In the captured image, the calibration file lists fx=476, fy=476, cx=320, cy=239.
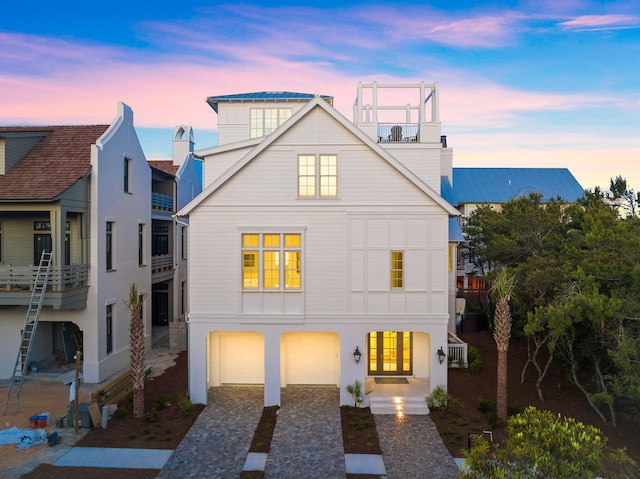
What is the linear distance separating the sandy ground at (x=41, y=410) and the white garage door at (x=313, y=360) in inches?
241

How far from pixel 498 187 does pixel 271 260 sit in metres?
33.3

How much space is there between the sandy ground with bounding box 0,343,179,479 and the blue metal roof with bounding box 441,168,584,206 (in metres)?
30.7

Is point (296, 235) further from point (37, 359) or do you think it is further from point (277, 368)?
point (37, 359)

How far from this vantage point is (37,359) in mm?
20281

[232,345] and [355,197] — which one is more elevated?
[355,197]

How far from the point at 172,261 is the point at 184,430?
15.3 m

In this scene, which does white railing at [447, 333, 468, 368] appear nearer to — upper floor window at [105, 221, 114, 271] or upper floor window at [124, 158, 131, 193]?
upper floor window at [105, 221, 114, 271]

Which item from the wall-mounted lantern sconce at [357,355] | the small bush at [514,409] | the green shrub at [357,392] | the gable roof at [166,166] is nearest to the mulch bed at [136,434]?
the green shrub at [357,392]

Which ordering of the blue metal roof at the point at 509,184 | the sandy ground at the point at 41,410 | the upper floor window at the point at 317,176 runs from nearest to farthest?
the sandy ground at the point at 41,410, the upper floor window at the point at 317,176, the blue metal roof at the point at 509,184

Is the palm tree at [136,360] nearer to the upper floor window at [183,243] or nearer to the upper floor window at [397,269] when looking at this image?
the upper floor window at [397,269]

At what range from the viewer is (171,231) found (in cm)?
2877

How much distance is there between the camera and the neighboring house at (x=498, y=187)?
42.8m

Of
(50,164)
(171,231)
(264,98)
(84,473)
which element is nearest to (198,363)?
(84,473)

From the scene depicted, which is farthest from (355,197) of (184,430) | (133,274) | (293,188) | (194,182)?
(194,182)
